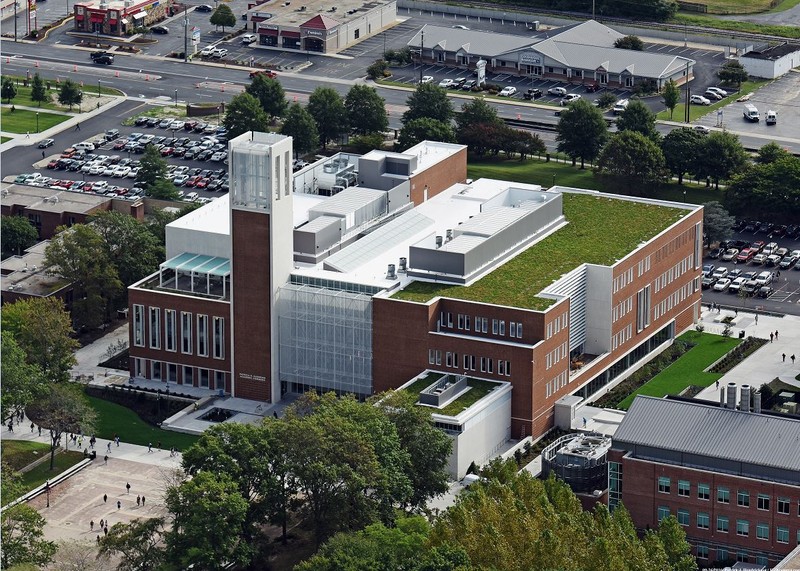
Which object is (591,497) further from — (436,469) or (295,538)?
(295,538)

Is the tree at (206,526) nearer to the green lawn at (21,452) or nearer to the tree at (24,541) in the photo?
the tree at (24,541)

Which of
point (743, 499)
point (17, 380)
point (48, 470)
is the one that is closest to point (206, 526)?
point (48, 470)

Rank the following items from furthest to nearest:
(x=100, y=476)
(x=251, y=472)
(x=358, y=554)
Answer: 1. (x=100, y=476)
2. (x=251, y=472)
3. (x=358, y=554)

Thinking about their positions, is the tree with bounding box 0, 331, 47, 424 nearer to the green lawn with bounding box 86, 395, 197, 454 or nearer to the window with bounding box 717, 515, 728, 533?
the green lawn with bounding box 86, 395, 197, 454

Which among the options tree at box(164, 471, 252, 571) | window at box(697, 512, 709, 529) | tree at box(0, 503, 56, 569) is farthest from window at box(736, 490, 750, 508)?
tree at box(0, 503, 56, 569)

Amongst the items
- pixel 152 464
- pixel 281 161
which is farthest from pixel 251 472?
pixel 281 161

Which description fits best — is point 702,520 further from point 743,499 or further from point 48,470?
point 48,470

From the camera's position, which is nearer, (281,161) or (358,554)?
(358,554)

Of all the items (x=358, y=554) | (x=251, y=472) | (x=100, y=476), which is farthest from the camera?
(x=100, y=476)
